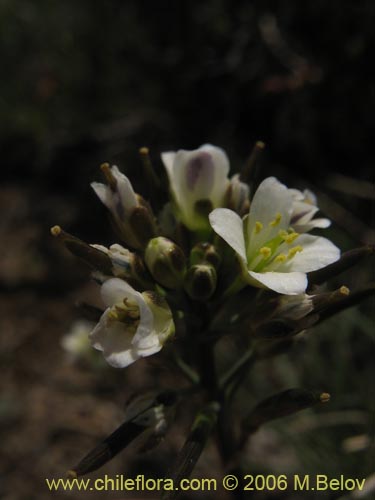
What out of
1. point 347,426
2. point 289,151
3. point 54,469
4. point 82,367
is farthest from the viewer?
point 289,151

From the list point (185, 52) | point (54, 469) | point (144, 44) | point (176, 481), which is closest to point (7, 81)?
point (144, 44)

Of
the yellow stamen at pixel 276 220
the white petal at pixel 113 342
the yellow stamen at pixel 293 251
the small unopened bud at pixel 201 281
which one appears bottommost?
the white petal at pixel 113 342

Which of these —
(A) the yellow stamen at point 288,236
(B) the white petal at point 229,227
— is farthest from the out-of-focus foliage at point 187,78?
(B) the white petal at point 229,227

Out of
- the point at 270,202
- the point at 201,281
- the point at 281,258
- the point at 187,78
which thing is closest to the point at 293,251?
the point at 281,258

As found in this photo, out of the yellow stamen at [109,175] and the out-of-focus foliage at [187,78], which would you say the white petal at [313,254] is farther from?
the out-of-focus foliage at [187,78]

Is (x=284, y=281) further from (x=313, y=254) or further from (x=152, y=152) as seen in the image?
(x=152, y=152)

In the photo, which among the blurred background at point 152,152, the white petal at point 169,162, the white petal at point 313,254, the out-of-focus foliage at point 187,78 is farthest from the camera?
the out-of-focus foliage at point 187,78

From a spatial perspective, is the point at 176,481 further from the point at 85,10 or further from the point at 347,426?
the point at 85,10
